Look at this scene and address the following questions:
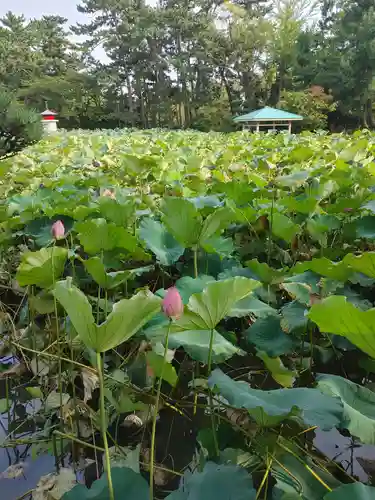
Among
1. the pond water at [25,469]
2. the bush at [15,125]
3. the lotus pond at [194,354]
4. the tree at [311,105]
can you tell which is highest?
the tree at [311,105]

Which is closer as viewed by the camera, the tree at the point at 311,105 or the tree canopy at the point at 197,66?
the tree at the point at 311,105

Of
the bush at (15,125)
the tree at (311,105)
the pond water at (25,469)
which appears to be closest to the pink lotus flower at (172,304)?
the pond water at (25,469)

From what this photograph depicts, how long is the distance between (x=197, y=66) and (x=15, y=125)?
20.0 m

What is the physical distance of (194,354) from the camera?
629 millimetres

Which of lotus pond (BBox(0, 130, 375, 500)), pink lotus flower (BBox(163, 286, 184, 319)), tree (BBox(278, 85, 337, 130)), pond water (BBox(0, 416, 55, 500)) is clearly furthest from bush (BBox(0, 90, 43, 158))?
tree (BBox(278, 85, 337, 130))

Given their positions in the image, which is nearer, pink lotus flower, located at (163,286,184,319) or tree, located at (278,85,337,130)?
pink lotus flower, located at (163,286,184,319)

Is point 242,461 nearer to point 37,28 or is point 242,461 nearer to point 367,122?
point 367,122

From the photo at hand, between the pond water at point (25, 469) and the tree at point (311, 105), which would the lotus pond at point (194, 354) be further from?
the tree at point (311, 105)

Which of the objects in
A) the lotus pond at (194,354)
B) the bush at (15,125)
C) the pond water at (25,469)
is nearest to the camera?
the lotus pond at (194,354)

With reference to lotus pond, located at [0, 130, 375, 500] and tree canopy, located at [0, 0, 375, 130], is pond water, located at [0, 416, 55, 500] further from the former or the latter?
tree canopy, located at [0, 0, 375, 130]

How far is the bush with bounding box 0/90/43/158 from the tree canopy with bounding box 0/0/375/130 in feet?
50.2

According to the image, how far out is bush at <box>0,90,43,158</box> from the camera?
316 centimetres

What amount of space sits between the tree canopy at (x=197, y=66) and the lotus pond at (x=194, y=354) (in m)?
17.5

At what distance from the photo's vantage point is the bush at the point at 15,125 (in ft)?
10.4
